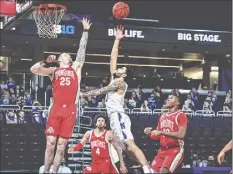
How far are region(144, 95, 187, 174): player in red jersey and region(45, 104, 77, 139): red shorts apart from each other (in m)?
1.33

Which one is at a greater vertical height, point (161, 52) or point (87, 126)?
point (161, 52)

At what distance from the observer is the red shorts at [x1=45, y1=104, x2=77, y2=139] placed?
9.05 metres

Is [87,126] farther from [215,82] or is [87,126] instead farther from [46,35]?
[215,82]

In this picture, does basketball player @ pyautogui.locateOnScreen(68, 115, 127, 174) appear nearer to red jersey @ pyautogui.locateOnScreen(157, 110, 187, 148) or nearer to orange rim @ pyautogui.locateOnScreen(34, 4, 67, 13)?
red jersey @ pyautogui.locateOnScreen(157, 110, 187, 148)

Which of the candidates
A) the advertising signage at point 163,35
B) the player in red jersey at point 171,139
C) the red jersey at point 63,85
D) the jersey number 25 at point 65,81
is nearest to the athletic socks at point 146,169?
the player in red jersey at point 171,139

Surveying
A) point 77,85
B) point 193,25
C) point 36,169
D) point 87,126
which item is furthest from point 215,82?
point 77,85

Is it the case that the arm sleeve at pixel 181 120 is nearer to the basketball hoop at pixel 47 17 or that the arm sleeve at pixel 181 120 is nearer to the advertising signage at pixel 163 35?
the basketball hoop at pixel 47 17

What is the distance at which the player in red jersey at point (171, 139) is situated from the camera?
30.3ft

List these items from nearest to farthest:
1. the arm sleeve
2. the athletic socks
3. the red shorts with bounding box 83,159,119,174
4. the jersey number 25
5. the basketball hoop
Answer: the athletic socks, the jersey number 25, the arm sleeve, the red shorts with bounding box 83,159,119,174, the basketball hoop

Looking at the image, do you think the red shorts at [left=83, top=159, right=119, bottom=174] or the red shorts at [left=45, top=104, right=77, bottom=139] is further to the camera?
the red shorts at [left=83, top=159, right=119, bottom=174]

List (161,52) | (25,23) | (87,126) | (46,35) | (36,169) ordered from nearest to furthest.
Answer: (46,35)
(36,169)
(87,126)
(25,23)
(161,52)

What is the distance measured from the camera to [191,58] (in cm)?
3284

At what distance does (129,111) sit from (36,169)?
4.92m

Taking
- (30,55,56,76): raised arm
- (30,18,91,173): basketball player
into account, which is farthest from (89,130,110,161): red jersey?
(30,55,56,76): raised arm
